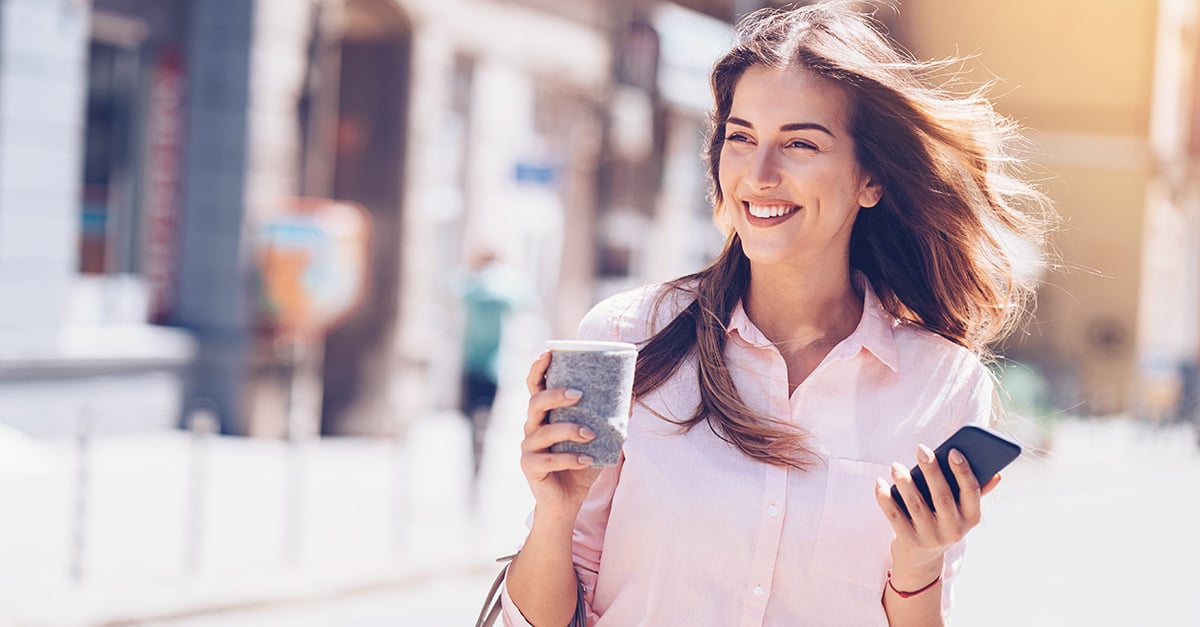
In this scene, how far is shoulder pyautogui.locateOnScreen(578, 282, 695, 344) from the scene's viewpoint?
2721 millimetres

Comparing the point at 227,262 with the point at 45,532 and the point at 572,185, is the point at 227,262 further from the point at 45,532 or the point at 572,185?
the point at 572,185

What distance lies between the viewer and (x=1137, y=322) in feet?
109

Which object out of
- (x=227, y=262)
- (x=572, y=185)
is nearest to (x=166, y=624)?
(x=227, y=262)

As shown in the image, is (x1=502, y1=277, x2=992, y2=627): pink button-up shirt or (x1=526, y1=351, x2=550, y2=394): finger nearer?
(x1=526, y1=351, x2=550, y2=394): finger

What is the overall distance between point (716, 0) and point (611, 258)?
5101 mm

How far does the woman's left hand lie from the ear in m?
0.63

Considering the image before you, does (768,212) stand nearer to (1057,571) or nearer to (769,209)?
(769,209)

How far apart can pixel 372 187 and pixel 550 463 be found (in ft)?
45.3

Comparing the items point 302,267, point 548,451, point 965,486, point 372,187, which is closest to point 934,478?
point 965,486

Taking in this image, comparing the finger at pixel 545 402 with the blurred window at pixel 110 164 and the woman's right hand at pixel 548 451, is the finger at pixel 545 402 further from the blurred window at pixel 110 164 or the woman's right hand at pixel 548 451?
the blurred window at pixel 110 164

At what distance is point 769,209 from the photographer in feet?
8.61

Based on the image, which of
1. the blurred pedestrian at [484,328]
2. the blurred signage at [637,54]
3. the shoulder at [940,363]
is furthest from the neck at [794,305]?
the blurred signage at [637,54]

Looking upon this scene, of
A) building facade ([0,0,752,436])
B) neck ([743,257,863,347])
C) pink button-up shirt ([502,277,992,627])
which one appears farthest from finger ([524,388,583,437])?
building facade ([0,0,752,436])

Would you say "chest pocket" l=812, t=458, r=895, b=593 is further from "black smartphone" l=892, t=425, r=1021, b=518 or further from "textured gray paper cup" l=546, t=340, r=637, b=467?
"textured gray paper cup" l=546, t=340, r=637, b=467
